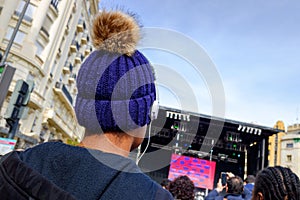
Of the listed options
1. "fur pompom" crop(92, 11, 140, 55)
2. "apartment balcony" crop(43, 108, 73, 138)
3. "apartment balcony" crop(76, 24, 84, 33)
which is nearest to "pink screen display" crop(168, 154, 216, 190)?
"apartment balcony" crop(43, 108, 73, 138)

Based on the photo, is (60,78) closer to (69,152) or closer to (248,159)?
(248,159)

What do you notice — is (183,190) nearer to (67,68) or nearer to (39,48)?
(39,48)

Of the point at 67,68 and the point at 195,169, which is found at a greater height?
the point at 67,68

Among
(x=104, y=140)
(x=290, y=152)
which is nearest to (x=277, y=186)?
(x=104, y=140)

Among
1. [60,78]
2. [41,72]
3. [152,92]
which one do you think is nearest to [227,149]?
[41,72]

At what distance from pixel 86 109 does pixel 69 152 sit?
173mm

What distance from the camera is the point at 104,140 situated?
2.52ft

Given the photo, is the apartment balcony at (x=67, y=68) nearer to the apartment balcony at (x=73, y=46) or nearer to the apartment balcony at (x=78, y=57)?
the apartment balcony at (x=73, y=46)

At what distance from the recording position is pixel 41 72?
17703mm

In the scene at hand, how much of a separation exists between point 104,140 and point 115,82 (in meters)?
0.19

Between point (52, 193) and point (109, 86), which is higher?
point (109, 86)

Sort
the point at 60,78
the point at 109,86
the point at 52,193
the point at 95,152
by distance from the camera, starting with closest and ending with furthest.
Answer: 1. the point at 52,193
2. the point at 95,152
3. the point at 109,86
4. the point at 60,78

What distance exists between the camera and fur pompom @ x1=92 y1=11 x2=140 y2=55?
0.88 m

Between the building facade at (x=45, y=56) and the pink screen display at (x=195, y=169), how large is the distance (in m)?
6.83
